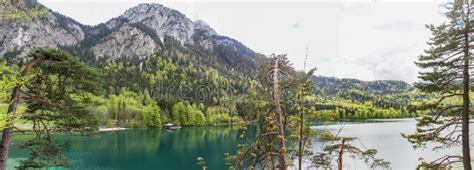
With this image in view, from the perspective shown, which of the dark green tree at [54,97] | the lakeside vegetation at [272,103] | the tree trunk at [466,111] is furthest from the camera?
the tree trunk at [466,111]

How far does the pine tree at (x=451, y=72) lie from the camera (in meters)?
13.2

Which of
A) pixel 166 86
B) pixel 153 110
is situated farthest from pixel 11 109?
pixel 166 86

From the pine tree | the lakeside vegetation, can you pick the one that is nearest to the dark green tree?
the lakeside vegetation

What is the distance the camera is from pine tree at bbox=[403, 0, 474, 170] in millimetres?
13156

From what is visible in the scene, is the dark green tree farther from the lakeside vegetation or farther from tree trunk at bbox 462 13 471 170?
tree trunk at bbox 462 13 471 170

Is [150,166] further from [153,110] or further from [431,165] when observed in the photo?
[153,110]

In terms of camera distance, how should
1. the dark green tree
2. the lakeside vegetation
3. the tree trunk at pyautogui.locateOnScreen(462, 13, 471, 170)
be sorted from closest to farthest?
the lakeside vegetation → the dark green tree → the tree trunk at pyautogui.locateOnScreen(462, 13, 471, 170)

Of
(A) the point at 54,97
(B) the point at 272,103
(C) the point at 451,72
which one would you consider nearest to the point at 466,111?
(C) the point at 451,72

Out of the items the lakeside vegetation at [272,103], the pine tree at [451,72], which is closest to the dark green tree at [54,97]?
the lakeside vegetation at [272,103]

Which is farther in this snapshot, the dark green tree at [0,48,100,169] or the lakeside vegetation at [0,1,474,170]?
the dark green tree at [0,48,100,169]

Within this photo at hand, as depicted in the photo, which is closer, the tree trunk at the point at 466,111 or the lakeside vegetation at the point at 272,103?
the lakeside vegetation at the point at 272,103

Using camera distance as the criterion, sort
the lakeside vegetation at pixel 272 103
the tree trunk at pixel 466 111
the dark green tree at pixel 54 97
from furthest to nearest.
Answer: the tree trunk at pixel 466 111 → the dark green tree at pixel 54 97 → the lakeside vegetation at pixel 272 103

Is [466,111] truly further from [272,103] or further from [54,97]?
[54,97]

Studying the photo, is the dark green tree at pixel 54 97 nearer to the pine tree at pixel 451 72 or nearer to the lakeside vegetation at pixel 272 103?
the lakeside vegetation at pixel 272 103
